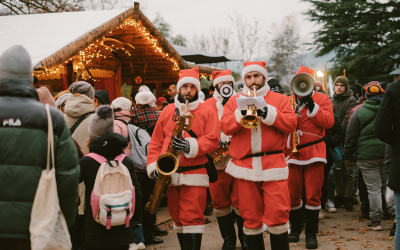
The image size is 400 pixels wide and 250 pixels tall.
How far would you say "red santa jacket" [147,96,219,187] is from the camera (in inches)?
165

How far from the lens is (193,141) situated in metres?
4.13

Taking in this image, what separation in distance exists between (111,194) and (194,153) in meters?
1.05

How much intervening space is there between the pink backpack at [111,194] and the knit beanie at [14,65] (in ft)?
3.88

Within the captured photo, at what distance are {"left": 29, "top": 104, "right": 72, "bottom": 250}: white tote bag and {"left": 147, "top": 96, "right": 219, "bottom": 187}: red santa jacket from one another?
73.1 inches

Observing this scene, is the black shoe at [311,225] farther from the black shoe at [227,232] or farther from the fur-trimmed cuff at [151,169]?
the fur-trimmed cuff at [151,169]

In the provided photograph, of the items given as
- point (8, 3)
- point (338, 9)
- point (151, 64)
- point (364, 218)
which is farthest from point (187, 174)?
point (338, 9)

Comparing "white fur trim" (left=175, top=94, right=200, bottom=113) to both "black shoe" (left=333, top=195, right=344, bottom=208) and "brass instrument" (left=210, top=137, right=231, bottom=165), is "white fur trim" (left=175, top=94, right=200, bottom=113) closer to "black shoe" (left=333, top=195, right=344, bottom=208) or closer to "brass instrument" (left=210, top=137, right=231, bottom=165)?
"brass instrument" (left=210, top=137, right=231, bottom=165)

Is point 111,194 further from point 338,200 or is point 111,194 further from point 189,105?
point 338,200

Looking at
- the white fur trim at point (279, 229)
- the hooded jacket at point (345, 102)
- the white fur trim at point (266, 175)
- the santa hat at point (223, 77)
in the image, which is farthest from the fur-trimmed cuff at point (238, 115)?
the hooded jacket at point (345, 102)

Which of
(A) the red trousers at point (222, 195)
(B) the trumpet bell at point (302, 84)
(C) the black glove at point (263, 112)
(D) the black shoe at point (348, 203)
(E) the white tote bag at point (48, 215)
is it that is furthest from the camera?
(D) the black shoe at point (348, 203)

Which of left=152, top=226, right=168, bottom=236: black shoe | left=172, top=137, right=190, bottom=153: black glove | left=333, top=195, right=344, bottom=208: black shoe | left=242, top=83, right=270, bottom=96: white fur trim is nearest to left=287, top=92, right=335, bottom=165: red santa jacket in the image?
left=242, top=83, right=270, bottom=96: white fur trim

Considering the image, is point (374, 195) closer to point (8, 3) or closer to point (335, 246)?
point (335, 246)

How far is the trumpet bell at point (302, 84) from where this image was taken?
Result: 4.92 m

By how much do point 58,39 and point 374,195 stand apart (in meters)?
6.06
